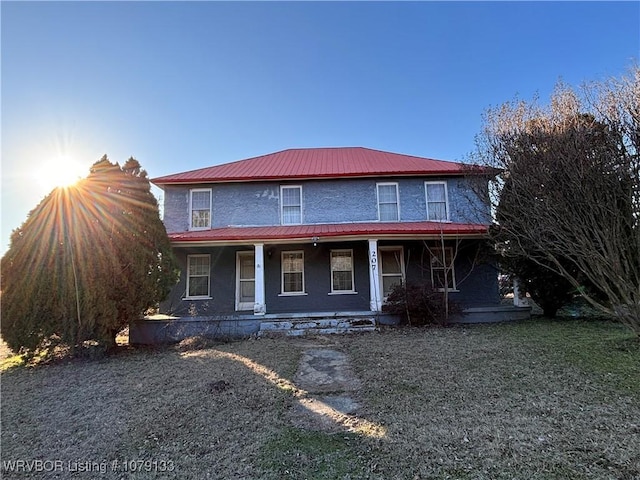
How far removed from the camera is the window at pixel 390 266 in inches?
527

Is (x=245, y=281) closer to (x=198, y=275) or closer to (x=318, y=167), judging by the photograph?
(x=198, y=275)

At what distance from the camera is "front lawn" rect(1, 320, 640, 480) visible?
11.7ft

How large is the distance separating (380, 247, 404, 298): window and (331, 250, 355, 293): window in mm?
1201

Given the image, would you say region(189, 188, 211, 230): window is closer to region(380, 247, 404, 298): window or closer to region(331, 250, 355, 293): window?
region(331, 250, 355, 293): window

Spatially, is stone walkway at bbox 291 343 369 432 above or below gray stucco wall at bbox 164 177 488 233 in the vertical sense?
below

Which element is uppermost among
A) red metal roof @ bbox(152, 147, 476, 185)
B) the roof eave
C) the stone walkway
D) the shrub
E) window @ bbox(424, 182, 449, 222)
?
red metal roof @ bbox(152, 147, 476, 185)

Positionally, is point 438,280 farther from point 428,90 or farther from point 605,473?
point 605,473

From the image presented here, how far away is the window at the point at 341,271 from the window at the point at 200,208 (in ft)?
17.1

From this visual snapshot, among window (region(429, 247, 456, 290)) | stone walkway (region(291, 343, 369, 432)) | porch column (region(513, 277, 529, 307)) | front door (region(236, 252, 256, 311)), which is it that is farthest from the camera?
front door (region(236, 252, 256, 311))

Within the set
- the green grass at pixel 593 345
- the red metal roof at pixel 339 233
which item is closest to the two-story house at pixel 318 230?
the red metal roof at pixel 339 233

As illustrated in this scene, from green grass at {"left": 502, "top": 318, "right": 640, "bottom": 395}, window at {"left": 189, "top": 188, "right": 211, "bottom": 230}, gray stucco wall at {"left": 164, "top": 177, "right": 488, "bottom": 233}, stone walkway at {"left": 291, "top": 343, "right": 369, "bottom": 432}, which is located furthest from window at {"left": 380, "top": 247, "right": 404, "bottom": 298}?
window at {"left": 189, "top": 188, "right": 211, "bottom": 230}

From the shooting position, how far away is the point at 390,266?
44.5 feet

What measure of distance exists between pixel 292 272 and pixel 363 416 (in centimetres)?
923

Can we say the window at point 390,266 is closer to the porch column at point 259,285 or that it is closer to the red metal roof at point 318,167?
the red metal roof at point 318,167
